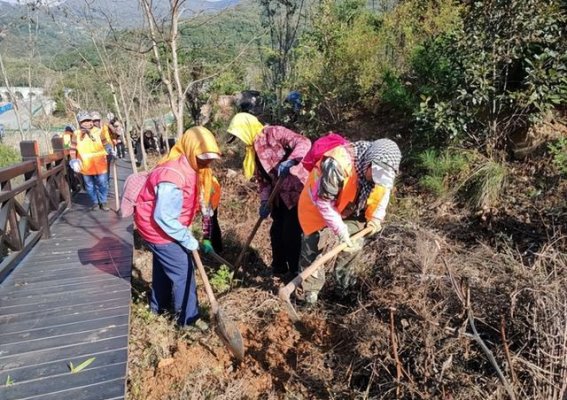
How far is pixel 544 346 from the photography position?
6.24ft

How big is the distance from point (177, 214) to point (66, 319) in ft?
3.86

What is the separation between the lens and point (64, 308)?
121 inches

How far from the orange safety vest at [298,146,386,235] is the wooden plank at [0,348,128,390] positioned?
1572 millimetres

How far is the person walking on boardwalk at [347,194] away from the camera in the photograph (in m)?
2.60

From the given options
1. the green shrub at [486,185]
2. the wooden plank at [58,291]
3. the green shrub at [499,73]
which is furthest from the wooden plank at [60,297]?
the green shrub at [499,73]

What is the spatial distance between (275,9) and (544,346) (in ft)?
26.7

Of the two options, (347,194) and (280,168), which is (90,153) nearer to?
(280,168)

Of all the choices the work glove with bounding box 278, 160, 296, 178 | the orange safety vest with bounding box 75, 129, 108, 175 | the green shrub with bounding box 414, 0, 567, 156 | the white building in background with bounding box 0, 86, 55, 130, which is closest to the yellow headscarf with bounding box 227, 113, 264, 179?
the work glove with bounding box 278, 160, 296, 178

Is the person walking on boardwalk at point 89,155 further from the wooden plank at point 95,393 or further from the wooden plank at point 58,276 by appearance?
the wooden plank at point 95,393

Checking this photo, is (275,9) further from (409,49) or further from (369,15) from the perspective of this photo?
(409,49)

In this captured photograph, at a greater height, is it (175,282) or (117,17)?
(117,17)

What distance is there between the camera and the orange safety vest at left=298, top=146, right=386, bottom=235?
8.57ft

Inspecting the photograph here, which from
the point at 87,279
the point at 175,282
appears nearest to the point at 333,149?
the point at 175,282

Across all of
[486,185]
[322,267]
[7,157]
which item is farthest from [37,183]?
[7,157]
